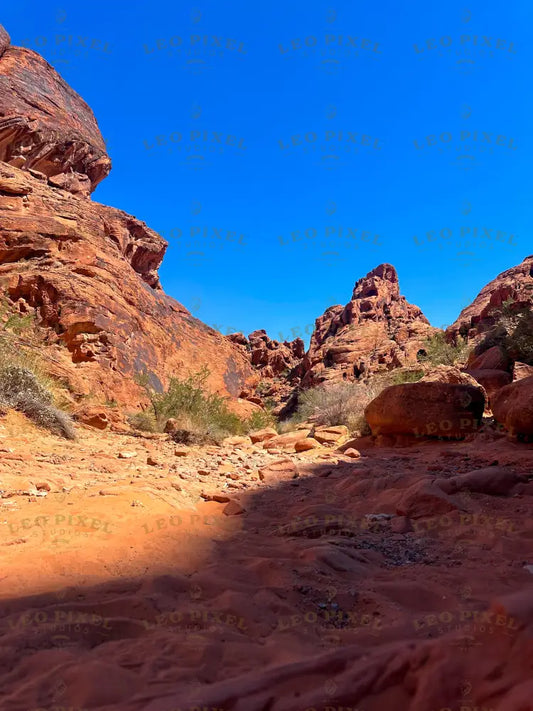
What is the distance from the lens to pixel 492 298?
36312 millimetres

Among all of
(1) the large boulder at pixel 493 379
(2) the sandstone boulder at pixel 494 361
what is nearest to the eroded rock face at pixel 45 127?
(1) the large boulder at pixel 493 379

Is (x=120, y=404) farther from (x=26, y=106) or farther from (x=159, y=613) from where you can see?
(x=26, y=106)

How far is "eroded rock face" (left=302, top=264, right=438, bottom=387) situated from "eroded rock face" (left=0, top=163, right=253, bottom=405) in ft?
53.3

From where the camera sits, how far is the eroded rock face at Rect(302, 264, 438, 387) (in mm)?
29625

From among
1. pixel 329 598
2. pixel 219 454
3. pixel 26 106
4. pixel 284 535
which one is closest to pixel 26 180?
pixel 26 106

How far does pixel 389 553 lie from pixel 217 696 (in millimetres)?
1848

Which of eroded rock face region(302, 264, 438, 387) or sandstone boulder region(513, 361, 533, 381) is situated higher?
eroded rock face region(302, 264, 438, 387)

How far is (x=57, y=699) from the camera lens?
1357mm

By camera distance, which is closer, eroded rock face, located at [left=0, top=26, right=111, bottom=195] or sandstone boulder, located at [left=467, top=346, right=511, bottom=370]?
sandstone boulder, located at [left=467, top=346, right=511, bottom=370]

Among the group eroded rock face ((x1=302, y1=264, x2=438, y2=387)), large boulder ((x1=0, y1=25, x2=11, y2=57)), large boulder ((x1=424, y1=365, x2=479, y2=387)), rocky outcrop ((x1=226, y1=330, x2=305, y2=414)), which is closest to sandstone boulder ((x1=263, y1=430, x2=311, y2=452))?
large boulder ((x1=424, y1=365, x2=479, y2=387))

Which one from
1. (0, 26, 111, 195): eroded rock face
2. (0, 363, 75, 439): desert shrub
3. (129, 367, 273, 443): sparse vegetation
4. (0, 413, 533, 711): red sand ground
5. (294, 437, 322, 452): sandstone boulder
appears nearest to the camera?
(0, 413, 533, 711): red sand ground

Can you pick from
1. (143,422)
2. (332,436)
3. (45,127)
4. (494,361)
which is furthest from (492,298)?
(143,422)

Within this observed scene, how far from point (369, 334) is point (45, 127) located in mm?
27546

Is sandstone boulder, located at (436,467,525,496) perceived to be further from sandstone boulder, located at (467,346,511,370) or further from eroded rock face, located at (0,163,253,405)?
sandstone boulder, located at (467,346,511,370)
